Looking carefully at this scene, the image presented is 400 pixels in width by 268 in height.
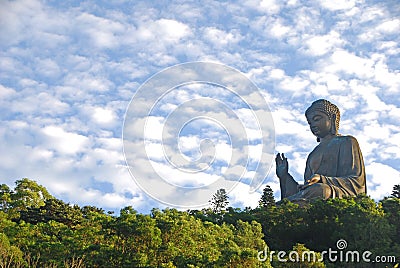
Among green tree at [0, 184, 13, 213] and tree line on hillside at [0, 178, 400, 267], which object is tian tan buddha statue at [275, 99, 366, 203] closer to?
tree line on hillside at [0, 178, 400, 267]

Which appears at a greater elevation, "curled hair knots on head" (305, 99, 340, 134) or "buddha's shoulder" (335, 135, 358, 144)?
"curled hair knots on head" (305, 99, 340, 134)

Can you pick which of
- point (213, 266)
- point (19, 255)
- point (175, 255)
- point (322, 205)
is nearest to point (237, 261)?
point (213, 266)

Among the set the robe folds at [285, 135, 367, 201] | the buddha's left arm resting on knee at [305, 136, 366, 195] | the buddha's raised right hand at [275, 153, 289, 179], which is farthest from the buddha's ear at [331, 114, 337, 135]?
the buddha's raised right hand at [275, 153, 289, 179]

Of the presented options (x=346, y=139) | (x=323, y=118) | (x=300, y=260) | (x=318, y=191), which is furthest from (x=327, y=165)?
(x=300, y=260)

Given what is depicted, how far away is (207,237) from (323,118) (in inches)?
493

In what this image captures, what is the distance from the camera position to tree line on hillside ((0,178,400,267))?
1292 cm

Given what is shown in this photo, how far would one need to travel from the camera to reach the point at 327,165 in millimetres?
24781

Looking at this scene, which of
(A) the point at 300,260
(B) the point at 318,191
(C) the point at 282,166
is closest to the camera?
(A) the point at 300,260

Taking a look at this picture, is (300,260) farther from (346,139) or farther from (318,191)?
(346,139)

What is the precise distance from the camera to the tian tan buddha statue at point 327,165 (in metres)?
22.2

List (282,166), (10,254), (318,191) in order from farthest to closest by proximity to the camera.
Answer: (282,166) < (318,191) < (10,254)

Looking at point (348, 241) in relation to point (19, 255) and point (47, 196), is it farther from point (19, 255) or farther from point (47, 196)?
point (47, 196)

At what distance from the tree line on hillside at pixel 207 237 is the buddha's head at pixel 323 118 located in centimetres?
528

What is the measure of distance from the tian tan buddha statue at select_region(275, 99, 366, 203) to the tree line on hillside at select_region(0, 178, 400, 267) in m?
1.90
